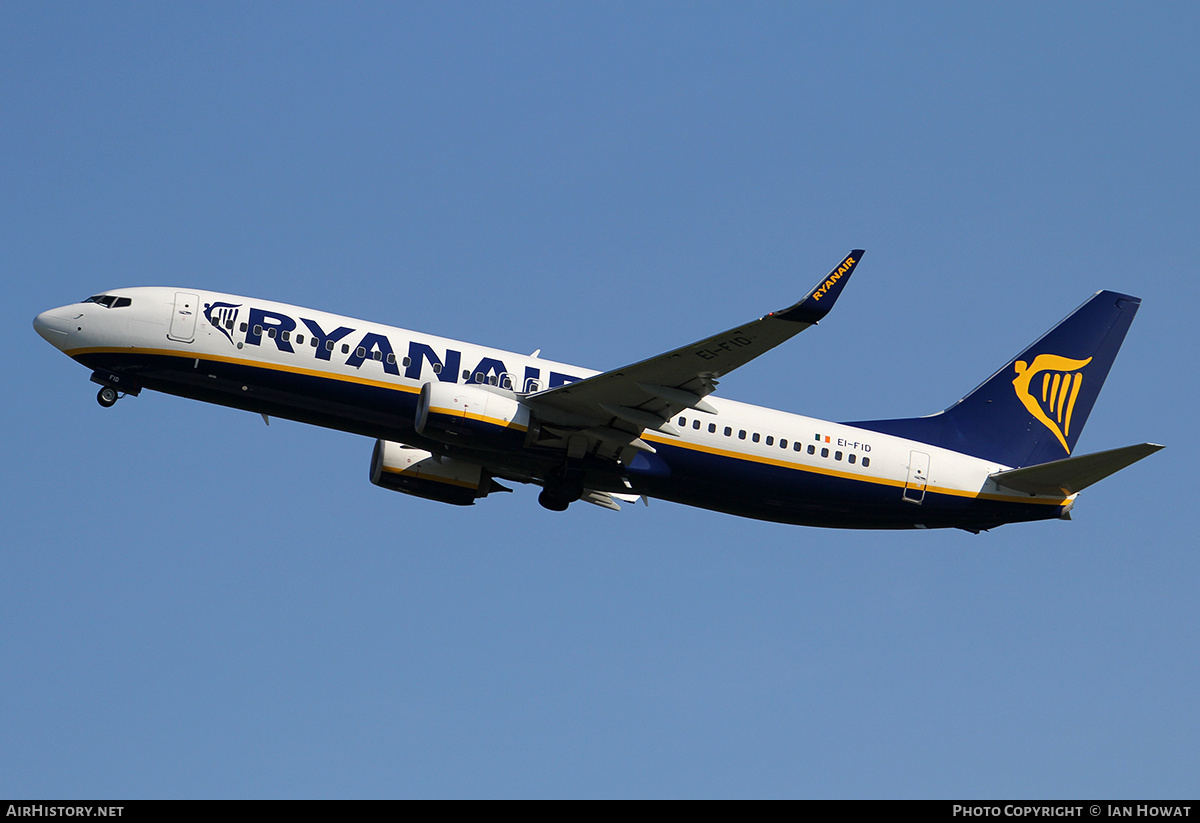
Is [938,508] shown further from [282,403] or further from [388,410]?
[282,403]

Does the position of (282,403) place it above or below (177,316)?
below

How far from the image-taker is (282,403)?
1260 inches

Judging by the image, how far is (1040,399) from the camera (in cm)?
3831

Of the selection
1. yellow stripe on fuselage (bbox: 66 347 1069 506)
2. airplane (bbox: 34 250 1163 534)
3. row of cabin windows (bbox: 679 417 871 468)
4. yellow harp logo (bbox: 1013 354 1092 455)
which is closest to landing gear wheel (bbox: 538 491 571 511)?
airplane (bbox: 34 250 1163 534)

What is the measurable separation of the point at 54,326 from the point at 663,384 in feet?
51.7

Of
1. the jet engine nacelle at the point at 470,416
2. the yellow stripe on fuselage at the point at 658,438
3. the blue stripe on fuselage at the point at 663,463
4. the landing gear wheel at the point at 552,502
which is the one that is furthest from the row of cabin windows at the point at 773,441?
the jet engine nacelle at the point at 470,416

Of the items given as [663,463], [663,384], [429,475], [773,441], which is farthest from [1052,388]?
[429,475]

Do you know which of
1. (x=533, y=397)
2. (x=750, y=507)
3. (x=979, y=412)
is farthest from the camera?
(x=979, y=412)

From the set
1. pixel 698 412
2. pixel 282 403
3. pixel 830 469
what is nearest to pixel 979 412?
pixel 830 469

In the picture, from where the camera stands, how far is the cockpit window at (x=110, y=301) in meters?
32.5

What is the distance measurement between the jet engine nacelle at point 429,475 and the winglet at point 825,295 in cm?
1301

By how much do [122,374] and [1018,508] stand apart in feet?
79.6

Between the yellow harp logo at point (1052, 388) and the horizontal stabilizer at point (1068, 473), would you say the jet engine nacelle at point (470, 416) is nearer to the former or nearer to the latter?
the horizontal stabilizer at point (1068, 473)
